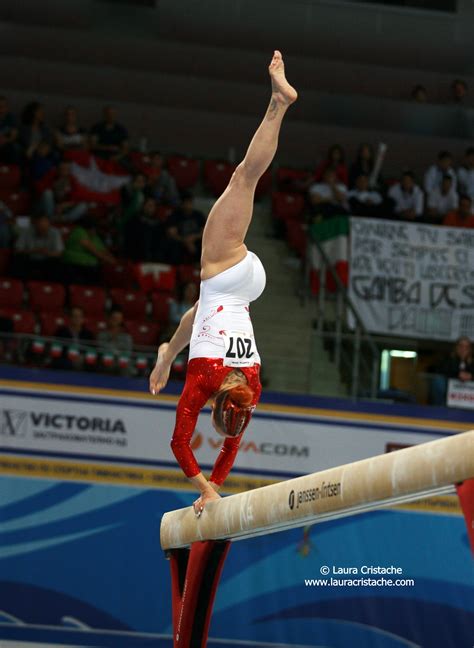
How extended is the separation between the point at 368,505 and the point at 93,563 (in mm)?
6194

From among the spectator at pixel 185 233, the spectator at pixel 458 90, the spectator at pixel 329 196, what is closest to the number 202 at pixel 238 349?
the spectator at pixel 185 233

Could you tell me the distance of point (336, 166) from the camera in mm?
14781

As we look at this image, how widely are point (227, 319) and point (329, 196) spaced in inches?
337

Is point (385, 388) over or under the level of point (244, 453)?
over

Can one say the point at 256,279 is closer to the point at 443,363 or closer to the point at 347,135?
the point at 443,363

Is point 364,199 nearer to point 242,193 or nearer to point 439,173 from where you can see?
point 439,173

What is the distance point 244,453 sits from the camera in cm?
1091

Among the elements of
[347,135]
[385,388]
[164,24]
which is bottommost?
[385,388]

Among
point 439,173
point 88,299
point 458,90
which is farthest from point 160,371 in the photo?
point 458,90

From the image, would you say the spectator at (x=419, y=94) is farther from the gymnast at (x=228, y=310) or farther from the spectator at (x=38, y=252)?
the gymnast at (x=228, y=310)

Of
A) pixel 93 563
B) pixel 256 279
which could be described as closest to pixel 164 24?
pixel 93 563

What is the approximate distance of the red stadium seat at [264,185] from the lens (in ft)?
50.6

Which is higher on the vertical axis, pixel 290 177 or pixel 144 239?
pixel 290 177

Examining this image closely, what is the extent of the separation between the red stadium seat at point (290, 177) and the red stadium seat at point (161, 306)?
3829 mm
